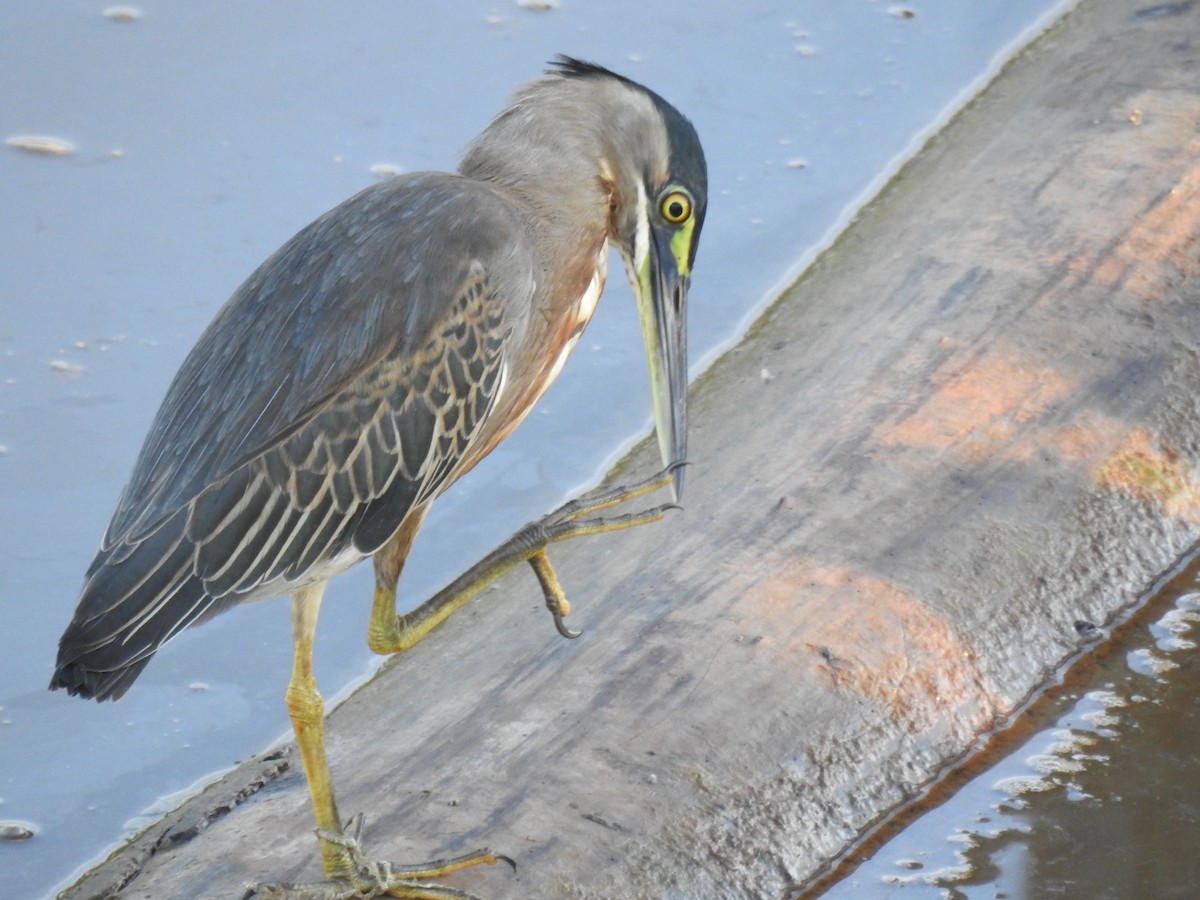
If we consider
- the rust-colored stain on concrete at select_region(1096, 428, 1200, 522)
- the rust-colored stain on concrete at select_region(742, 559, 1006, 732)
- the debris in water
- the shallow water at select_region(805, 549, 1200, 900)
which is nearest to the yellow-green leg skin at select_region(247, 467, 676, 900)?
the rust-colored stain on concrete at select_region(742, 559, 1006, 732)

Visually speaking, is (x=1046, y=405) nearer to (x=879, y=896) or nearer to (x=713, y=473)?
(x=713, y=473)

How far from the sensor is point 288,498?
9.59 ft

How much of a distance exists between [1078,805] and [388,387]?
1.56m

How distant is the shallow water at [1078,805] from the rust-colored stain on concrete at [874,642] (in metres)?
0.15

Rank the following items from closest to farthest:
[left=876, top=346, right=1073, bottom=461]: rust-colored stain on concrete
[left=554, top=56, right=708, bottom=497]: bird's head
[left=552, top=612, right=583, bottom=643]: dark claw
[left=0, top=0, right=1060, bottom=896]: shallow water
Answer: [left=552, top=612, right=583, bottom=643]: dark claw < [left=554, top=56, right=708, bottom=497]: bird's head < [left=876, top=346, right=1073, bottom=461]: rust-colored stain on concrete < [left=0, top=0, right=1060, bottom=896]: shallow water

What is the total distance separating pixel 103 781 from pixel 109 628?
93 cm

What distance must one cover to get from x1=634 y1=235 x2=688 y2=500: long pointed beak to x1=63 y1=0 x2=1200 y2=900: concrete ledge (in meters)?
0.21

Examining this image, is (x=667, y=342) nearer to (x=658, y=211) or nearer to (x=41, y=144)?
(x=658, y=211)

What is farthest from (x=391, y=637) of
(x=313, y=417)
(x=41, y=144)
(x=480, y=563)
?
(x=41, y=144)

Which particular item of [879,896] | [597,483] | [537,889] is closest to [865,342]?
[597,483]

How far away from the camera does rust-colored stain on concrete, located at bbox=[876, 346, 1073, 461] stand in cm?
353

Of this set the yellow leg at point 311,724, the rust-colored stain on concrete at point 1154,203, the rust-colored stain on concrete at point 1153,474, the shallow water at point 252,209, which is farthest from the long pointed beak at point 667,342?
the rust-colored stain on concrete at point 1154,203

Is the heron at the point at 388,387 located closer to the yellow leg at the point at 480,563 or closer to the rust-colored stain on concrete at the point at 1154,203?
the yellow leg at the point at 480,563

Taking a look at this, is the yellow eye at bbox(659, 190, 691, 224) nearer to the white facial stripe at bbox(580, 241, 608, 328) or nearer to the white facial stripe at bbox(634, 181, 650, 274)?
the white facial stripe at bbox(634, 181, 650, 274)
